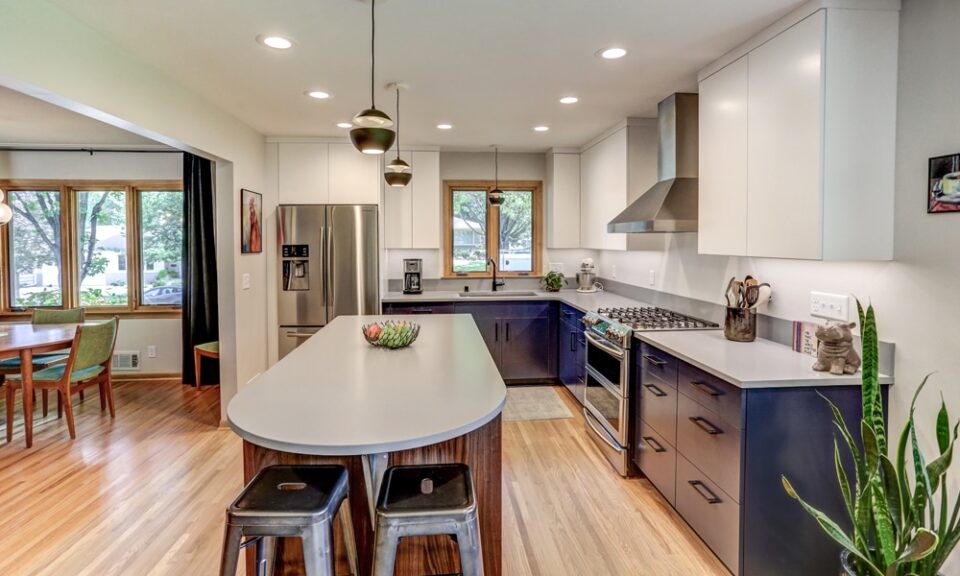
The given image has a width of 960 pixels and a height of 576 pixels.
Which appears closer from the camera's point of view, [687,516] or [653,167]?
[687,516]

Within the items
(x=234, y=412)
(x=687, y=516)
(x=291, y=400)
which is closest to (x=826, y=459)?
(x=687, y=516)

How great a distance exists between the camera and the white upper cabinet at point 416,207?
518cm

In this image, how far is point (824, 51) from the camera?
204 centimetres

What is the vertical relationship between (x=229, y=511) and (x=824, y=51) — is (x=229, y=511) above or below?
below

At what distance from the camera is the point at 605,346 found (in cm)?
336

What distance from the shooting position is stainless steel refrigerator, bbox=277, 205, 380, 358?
4734mm

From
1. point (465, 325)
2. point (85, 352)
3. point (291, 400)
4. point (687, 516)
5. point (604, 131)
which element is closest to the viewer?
point (291, 400)

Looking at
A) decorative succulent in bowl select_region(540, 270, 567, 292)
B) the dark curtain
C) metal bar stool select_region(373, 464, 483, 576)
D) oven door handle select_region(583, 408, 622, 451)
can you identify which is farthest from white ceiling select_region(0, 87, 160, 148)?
oven door handle select_region(583, 408, 622, 451)

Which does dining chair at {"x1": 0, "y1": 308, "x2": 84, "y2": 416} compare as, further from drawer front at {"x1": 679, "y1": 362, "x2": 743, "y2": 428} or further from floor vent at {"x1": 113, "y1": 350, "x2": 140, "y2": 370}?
drawer front at {"x1": 679, "y1": 362, "x2": 743, "y2": 428}

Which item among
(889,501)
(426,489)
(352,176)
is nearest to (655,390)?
(889,501)

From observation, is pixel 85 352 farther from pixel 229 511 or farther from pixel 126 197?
pixel 229 511

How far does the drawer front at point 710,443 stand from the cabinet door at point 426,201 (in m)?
3.25

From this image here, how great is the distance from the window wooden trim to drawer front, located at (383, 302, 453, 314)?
646 mm

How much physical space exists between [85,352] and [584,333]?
3.75 m
